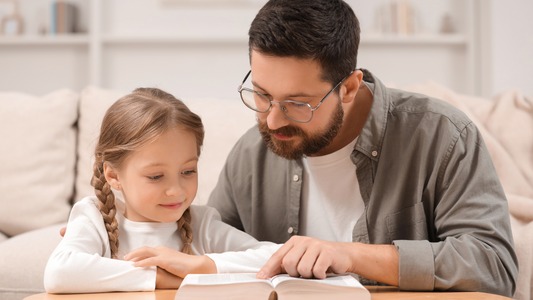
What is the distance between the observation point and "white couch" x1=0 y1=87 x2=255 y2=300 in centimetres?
185

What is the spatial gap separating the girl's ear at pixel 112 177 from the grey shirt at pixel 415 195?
0.43m

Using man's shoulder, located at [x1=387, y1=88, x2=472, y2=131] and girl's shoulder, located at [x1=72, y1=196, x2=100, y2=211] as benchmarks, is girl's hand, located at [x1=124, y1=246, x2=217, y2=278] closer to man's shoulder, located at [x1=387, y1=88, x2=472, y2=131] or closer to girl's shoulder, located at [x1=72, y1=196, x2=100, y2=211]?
girl's shoulder, located at [x1=72, y1=196, x2=100, y2=211]

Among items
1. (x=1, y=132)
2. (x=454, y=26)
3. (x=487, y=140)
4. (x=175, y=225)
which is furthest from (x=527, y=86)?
(x=1, y=132)

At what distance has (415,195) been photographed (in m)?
1.18

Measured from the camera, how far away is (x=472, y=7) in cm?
307

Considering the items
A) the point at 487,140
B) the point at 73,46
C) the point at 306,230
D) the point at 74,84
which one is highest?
the point at 73,46

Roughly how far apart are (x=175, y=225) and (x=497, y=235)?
0.74 metres

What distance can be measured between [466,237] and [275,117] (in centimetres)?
51

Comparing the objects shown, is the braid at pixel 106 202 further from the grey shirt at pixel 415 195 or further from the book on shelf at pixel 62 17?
the book on shelf at pixel 62 17

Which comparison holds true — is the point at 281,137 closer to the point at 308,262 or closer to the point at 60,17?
the point at 308,262

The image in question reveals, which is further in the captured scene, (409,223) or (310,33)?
(409,223)

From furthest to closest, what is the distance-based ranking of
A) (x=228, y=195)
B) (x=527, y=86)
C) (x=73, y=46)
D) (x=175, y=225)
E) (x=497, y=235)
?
(x=73, y=46) → (x=527, y=86) → (x=228, y=195) → (x=175, y=225) → (x=497, y=235)

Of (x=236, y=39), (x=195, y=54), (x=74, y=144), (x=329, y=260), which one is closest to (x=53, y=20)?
(x=195, y=54)

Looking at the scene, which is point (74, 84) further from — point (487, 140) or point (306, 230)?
point (487, 140)
